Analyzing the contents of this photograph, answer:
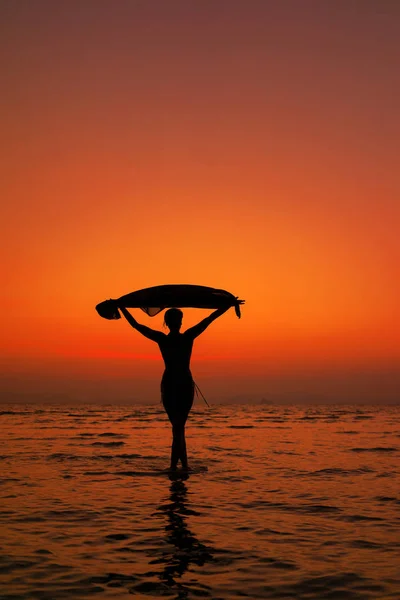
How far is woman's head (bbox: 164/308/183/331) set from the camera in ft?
38.7

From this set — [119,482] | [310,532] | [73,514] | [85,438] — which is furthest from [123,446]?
[310,532]

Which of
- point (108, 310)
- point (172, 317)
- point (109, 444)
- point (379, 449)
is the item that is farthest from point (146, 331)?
point (379, 449)

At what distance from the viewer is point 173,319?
38.7 feet

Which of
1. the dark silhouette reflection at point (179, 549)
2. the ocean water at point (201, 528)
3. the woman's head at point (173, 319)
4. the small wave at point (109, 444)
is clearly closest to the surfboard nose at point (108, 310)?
the woman's head at point (173, 319)

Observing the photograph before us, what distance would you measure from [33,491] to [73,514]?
6.78 feet

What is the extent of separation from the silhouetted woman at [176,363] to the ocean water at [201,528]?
112cm

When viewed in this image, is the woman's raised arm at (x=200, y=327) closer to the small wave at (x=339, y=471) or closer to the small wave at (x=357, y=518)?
the small wave at (x=339, y=471)

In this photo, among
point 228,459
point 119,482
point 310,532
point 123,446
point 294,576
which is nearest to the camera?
point 294,576

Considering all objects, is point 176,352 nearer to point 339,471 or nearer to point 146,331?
point 146,331

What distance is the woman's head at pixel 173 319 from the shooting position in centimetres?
1178

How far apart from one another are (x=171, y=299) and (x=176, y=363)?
1225 millimetres

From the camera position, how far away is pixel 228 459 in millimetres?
15312

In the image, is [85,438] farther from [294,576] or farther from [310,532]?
[294,576]

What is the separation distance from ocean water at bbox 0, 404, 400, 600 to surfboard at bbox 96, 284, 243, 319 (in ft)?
10.6
